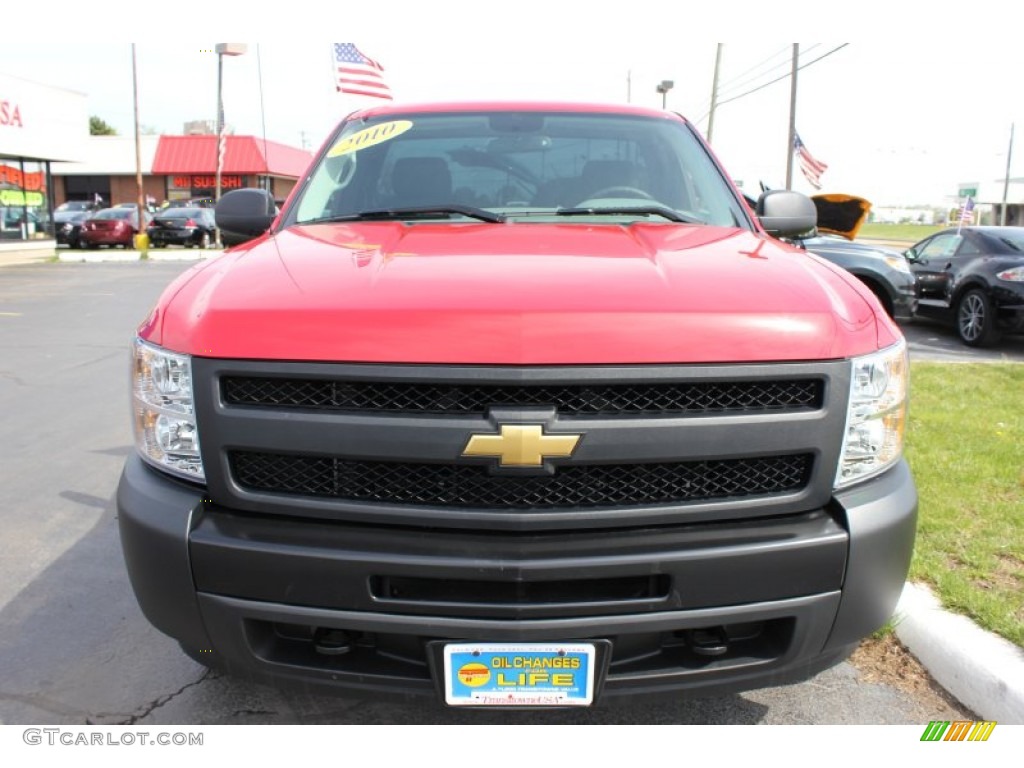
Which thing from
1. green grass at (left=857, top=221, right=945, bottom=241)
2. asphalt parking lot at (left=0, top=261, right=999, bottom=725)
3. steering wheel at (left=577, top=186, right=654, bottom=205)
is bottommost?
green grass at (left=857, top=221, right=945, bottom=241)

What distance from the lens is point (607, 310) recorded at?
1.95 metres

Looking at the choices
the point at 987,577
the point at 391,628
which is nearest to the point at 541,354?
the point at 391,628

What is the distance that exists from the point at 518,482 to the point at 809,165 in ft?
76.8

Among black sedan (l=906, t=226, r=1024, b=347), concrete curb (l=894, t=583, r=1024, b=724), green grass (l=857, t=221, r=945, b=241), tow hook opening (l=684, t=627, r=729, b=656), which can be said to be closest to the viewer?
tow hook opening (l=684, t=627, r=729, b=656)

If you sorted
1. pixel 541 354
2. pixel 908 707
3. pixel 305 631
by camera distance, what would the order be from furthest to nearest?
pixel 908 707, pixel 305 631, pixel 541 354

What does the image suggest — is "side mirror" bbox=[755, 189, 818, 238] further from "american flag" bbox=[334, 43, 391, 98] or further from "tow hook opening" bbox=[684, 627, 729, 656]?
"american flag" bbox=[334, 43, 391, 98]

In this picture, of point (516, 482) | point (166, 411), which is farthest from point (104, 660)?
point (516, 482)

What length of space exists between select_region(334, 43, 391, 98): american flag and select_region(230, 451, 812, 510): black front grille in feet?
30.6

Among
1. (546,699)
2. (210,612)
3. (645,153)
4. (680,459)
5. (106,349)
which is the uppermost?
(645,153)

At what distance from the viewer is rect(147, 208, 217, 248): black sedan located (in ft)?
93.6

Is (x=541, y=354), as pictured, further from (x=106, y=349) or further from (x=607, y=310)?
(x=106, y=349)

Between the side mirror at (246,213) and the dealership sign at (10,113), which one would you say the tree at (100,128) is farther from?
the side mirror at (246,213)

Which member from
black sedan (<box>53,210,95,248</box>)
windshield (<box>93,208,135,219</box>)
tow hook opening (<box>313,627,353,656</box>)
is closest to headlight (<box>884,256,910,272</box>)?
tow hook opening (<box>313,627,353,656</box>)

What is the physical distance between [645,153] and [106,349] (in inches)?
299
